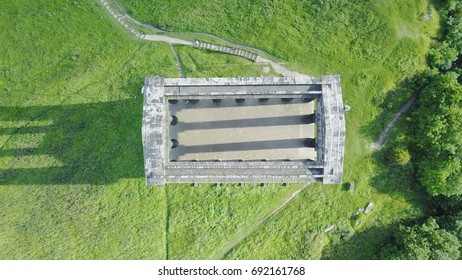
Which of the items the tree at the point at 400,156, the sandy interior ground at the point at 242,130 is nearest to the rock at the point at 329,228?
the sandy interior ground at the point at 242,130

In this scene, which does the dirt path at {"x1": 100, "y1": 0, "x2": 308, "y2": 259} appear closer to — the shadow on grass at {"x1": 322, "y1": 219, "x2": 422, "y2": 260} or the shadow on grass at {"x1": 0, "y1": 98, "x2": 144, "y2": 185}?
the shadow on grass at {"x1": 322, "y1": 219, "x2": 422, "y2": 260}

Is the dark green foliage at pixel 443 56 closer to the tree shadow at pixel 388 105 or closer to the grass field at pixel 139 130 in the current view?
the grass field at pixel 139 130

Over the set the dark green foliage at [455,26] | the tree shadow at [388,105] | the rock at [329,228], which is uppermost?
the dark green foliage at [455,26]

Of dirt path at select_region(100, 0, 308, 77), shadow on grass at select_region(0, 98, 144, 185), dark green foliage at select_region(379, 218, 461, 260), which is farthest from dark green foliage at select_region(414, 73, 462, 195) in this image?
shadow on grass at select_region(0, 98, 144, 185)

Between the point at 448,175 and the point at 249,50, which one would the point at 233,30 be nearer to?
the point at 249,50

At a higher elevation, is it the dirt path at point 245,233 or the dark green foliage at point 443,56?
the dark green foliage at point 443,56

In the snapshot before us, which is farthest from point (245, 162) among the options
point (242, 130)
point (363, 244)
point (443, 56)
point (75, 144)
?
point (443, 56)

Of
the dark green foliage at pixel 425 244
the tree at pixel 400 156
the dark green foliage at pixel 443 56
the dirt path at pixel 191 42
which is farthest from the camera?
the dark green foliage at pixel 443 56

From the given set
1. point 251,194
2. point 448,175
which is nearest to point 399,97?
point 448,175
